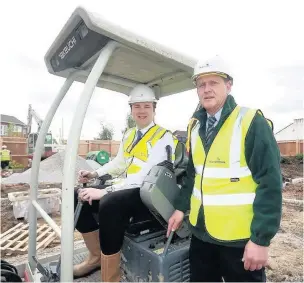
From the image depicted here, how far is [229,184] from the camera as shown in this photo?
1.70 metres

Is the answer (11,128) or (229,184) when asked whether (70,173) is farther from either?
(11,128)

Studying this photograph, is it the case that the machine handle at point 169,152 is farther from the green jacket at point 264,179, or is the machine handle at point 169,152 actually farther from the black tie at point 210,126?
the green jacket at point 264,179

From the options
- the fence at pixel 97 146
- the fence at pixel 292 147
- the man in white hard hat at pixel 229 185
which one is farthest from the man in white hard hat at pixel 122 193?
the fence at pixel 292 147

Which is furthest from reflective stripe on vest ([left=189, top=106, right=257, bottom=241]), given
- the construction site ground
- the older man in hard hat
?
the older man in hard hat

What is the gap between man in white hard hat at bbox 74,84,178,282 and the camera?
89.9 inches

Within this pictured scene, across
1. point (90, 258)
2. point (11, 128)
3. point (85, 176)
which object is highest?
point (11, 128)

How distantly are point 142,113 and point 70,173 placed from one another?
1.10m

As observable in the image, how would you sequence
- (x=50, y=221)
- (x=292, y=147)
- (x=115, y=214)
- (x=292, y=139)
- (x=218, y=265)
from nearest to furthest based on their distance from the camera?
(x=218, y=265), (x=115, y=214), (x=50, y=221), (x=292, y=147), (x=292, y=139)

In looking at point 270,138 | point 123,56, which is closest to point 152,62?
point 123,56

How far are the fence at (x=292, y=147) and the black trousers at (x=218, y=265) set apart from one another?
2180cm

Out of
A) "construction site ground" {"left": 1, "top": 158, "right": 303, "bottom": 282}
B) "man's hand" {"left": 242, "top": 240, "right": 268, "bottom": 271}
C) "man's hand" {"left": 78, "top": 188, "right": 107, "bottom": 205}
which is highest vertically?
"man's hand" {"left": 78, "top": 188, "right": 107, "bottom": 205}

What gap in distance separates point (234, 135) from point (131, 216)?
1129 mm

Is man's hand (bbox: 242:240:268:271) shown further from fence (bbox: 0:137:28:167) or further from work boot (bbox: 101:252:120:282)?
Answer: fence (bbox: 0:137:28:167)

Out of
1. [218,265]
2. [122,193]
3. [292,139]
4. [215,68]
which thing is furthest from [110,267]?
[292,139]
